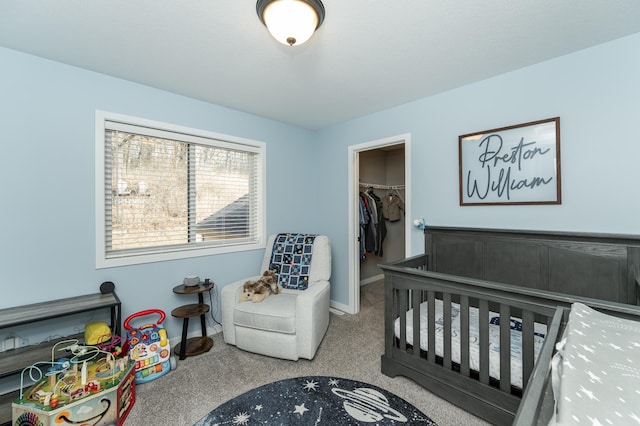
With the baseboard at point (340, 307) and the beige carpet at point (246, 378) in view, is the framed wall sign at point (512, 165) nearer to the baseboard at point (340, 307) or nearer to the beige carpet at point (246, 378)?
the beige carpet at point (246, 378)

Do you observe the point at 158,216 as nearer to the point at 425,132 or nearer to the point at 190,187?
the point at 190,187

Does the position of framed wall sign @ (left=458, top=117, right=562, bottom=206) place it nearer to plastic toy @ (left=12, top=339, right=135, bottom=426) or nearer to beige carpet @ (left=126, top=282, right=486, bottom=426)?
beige carpet @ (left=126, top=282, right=486, bottom=426)

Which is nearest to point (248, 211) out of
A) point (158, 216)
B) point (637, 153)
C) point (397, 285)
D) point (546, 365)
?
point (158, 216)

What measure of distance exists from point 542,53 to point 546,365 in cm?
218

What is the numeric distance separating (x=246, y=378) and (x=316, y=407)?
0.60 metres

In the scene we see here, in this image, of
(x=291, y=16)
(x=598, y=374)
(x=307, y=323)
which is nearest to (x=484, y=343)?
(x=307, y=323)

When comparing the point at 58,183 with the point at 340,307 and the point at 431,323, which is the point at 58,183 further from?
the point at 340,307

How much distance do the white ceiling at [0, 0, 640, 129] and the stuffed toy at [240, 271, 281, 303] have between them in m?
1.75

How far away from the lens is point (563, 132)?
189 cm

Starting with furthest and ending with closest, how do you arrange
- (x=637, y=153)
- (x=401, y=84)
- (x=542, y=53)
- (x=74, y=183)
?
(x=401, y=84) < (x=74, y=183) < (x=542, y=53) < (x=637, y=153)

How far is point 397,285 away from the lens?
1942mm

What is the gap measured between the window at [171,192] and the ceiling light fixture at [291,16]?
155 cm

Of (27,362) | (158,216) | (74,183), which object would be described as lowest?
(27,362)

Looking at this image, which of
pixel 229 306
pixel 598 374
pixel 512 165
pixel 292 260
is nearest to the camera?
pixel 598 374
